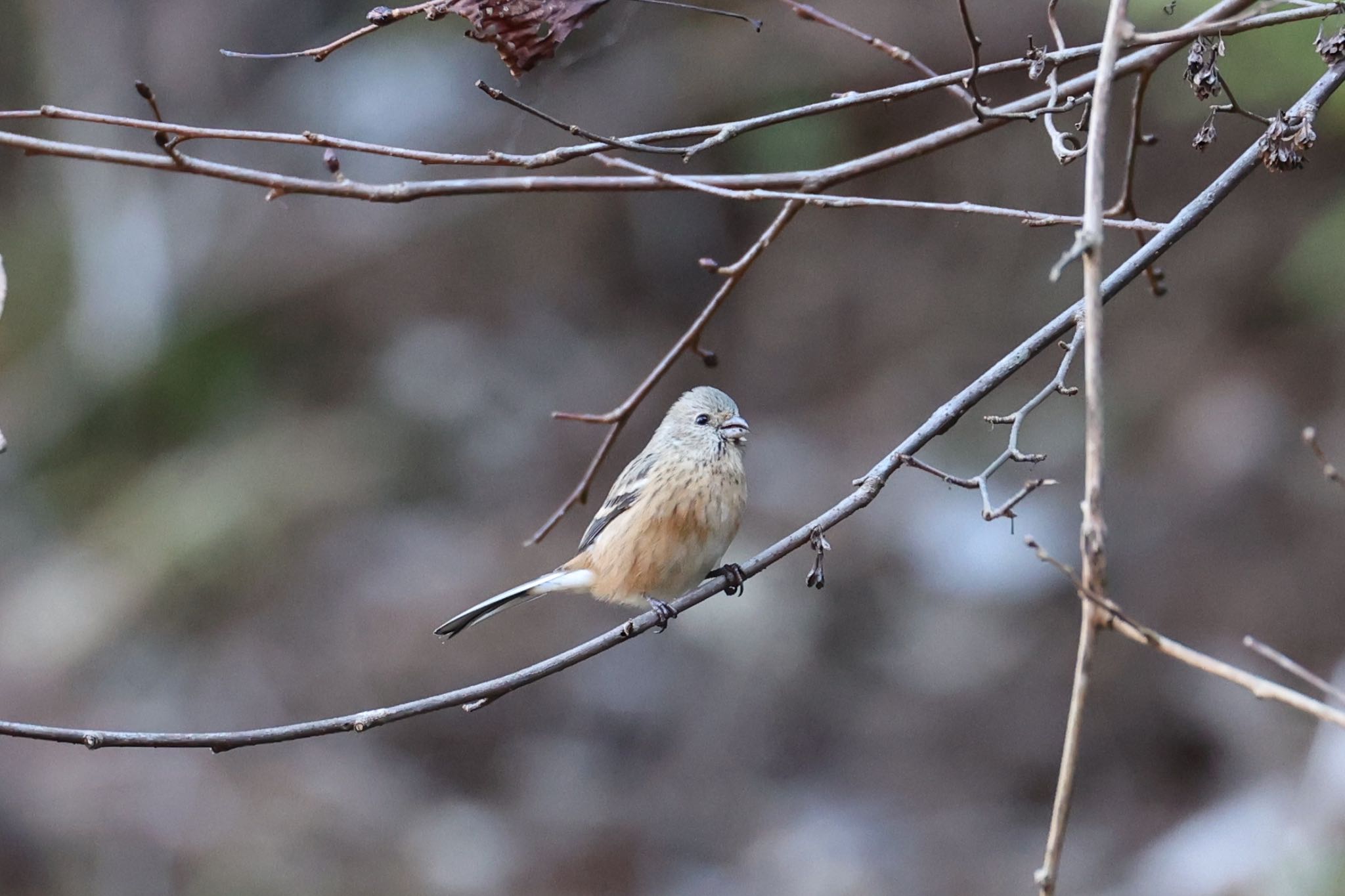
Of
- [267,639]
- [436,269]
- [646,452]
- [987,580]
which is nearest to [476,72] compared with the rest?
[436,269]

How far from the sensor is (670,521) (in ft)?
16.1

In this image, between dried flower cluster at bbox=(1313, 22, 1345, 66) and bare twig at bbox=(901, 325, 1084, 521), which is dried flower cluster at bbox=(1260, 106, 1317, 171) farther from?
bare twig at bbox=(901, 325, 1084, 521)

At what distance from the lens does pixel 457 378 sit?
12328 millimetres

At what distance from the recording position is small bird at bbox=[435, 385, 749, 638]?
4.89 meters

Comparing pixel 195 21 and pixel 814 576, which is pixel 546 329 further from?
pixel 814 576

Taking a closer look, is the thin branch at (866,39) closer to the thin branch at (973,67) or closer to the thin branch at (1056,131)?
the thin branch at (973,67)

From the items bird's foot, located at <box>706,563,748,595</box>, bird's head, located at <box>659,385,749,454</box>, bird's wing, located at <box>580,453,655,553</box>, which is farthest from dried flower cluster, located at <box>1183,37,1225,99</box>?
bird's wing, located at <box>580,453,655,553</box>

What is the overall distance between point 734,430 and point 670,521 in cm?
50

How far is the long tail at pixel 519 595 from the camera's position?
4.62m

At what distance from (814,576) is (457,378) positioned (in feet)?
30.8

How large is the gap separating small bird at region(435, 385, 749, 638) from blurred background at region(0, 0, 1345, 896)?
2.03 metres

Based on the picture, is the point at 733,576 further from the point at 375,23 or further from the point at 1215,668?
the point at 1215,668

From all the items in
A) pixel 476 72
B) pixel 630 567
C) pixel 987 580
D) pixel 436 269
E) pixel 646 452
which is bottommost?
pixel 630 567

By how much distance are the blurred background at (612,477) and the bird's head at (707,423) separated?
184 cm
